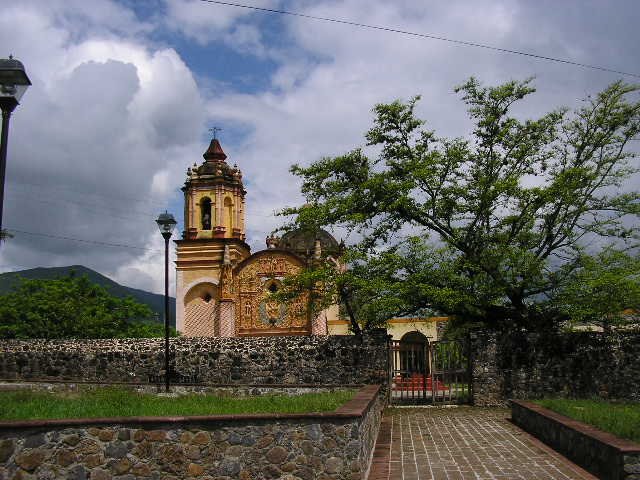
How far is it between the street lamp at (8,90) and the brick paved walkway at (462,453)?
18.0 ft

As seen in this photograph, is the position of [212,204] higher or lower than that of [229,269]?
higher

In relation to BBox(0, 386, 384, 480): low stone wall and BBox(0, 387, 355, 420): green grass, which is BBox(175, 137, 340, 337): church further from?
BBox(0, 386, 384, 480): low stone wall

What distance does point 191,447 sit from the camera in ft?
24.8

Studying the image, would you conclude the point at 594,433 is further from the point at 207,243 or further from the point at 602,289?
the point at 207,243

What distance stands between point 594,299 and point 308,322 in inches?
985

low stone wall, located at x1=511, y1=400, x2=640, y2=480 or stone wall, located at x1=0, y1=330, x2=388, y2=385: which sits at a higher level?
stone wall, located at x1=0, y1=330, x2=388, y2=385

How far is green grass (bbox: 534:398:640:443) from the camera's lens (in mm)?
8133

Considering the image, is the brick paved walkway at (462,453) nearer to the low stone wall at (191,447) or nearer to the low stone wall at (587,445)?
the low stone wall at (587,445)

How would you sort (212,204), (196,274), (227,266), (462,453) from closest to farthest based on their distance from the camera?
(462,453)
(227,266)
(196,274)
(212,204)

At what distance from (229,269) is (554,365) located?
2779cm

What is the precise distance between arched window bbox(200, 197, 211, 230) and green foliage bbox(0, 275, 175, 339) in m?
10.8

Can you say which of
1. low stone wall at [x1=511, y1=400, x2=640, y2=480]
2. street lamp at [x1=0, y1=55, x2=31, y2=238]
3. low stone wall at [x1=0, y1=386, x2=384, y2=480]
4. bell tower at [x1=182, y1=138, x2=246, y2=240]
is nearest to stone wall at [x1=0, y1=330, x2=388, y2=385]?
low stone wall at [x1=511, y1=400, x2=640, y2=480]

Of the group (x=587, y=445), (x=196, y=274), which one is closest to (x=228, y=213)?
(x=196, y=274)

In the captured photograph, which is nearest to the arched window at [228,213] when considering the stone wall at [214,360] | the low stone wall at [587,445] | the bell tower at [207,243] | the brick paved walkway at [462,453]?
the bell tower at [207,243]
